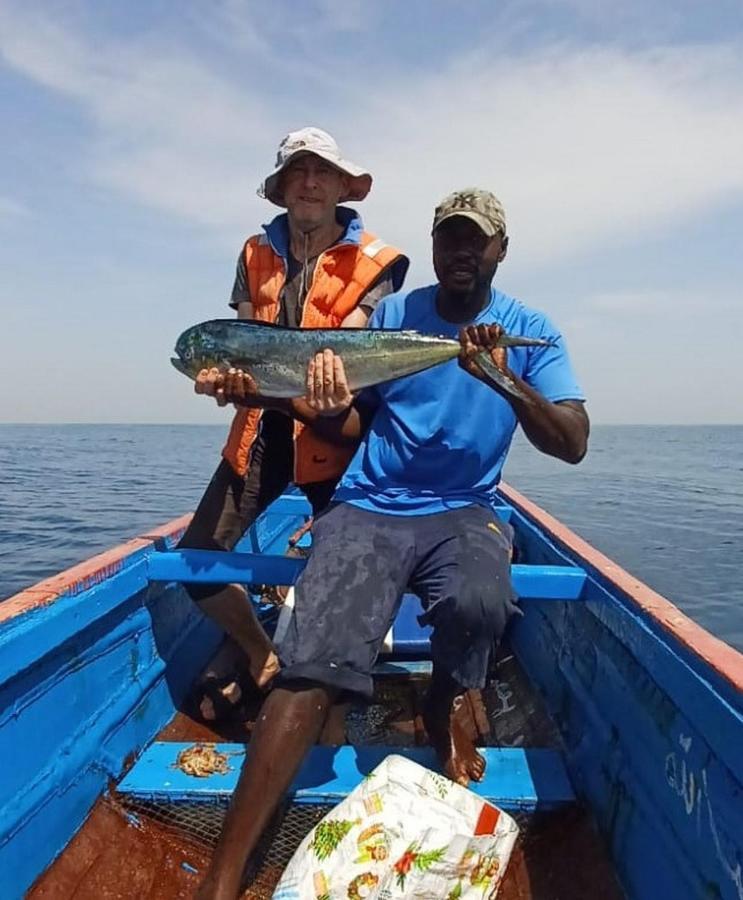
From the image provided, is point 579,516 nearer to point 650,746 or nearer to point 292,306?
point 292,306

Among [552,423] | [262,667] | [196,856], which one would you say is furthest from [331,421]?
[196,856]

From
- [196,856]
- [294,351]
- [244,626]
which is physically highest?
[294,351]

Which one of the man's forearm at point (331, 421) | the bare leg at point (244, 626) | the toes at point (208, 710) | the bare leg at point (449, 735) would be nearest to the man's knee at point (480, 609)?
the bare leg at point (449, 735)

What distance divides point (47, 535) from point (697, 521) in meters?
16.2

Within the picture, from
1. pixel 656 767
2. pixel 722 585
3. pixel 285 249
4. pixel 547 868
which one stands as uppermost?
pixel 285 249

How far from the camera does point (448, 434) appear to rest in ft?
11.2

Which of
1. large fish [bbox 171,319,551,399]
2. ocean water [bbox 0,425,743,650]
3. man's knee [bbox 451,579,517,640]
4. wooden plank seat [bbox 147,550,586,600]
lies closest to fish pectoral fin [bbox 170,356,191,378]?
large fish [bbox 171,319,551,399]

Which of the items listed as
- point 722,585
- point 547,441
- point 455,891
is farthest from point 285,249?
point 722,585

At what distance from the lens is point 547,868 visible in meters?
2.90

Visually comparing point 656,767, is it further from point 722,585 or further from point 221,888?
point 722,585

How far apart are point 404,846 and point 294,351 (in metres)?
2.14

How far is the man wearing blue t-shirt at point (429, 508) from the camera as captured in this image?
269 cm

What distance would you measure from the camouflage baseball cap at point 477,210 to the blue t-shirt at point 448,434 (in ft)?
1.44

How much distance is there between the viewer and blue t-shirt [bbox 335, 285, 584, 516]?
3354mm
